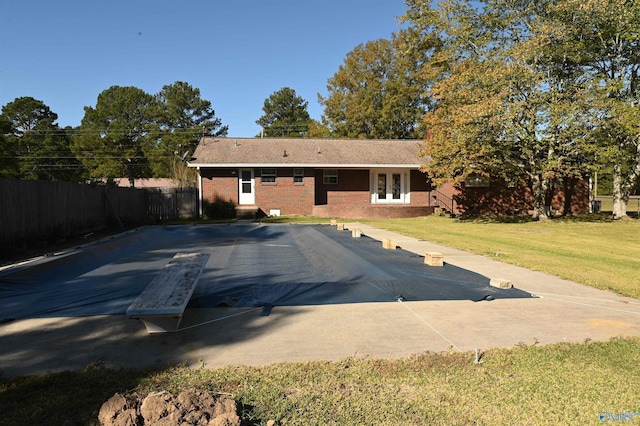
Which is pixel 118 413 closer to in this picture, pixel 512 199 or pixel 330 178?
pixel 330 178

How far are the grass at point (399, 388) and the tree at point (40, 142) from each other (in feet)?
163

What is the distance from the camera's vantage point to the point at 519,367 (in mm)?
3463

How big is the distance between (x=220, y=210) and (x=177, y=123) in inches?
1427

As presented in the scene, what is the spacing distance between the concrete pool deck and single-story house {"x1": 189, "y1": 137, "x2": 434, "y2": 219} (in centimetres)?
1598

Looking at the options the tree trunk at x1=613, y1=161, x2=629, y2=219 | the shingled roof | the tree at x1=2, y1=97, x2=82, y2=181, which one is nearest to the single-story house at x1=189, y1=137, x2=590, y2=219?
the shingled roof

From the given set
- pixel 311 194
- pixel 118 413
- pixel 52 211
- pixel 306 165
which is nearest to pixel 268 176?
pixel 306 165

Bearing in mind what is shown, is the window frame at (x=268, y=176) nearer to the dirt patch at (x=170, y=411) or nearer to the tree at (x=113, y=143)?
the dirt patch at (x=170, y=411)

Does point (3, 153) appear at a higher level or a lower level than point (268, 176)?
higher

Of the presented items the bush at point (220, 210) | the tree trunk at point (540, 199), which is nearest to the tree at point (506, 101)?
the tree trunk at point (540, 199)

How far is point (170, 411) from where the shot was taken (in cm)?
246

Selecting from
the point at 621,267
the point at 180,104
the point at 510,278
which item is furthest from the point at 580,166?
the point at 180,104

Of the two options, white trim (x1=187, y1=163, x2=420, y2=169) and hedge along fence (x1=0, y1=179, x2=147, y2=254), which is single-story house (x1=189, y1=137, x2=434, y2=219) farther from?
hedge along fence (x1=0, y1=179, x2=147, y2=254)

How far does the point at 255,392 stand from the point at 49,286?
481 cm

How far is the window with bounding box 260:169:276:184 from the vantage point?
21.9 metres
